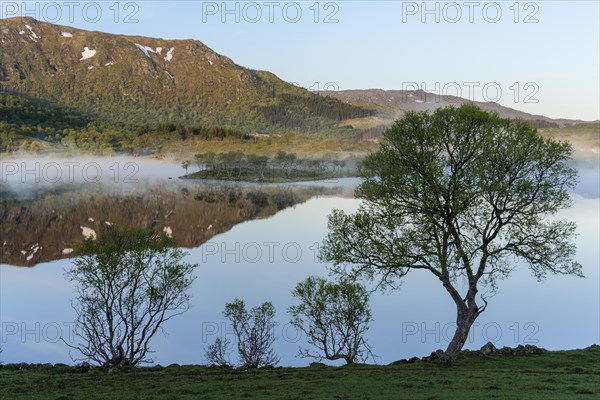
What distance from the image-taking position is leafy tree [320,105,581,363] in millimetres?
33812

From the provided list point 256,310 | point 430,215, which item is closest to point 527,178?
point 430,215

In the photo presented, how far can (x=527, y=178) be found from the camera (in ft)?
113

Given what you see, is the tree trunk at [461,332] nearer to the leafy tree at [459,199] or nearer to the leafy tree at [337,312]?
the leafy tree at [459,199]

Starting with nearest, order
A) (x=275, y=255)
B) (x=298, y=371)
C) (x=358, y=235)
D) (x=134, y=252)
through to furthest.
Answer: (x=298, y=371) → (x=358, y=235) → (x=134, y=252) → (x=275, y=255)

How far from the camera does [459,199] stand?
3369cm

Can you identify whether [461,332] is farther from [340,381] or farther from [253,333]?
[253,333]

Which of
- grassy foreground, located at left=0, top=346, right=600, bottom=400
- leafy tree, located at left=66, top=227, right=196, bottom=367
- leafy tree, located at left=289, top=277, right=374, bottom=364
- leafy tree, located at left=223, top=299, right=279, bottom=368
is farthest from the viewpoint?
leafy tree, located at left=223, top=299, right=279, bottom=368

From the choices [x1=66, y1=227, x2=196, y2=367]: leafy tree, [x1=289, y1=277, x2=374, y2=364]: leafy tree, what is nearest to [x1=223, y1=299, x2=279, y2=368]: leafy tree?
[x1=289, y1=277, x2=374, y2=364]: leafy tree

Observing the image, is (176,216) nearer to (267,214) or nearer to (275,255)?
(267,214)

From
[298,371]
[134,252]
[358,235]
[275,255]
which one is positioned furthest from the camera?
[275,255]

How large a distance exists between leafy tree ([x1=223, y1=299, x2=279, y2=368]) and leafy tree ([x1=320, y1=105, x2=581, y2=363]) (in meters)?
9.69

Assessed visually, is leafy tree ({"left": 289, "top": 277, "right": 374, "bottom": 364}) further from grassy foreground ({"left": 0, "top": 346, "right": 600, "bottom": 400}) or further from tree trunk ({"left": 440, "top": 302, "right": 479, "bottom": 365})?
tree trunk ({"left": 440, "top": 302, "right": 479, "bottom": 365})

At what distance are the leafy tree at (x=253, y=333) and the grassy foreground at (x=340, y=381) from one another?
531 centimetres

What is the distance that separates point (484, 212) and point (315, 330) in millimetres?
14877
